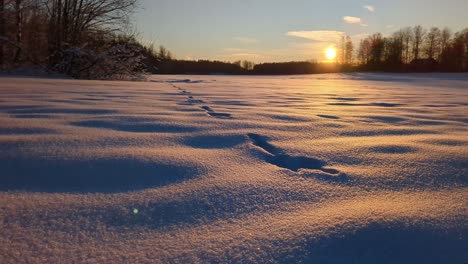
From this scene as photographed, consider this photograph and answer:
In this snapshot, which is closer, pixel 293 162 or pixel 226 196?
pixel 226 196

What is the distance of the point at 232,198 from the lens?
0.98m

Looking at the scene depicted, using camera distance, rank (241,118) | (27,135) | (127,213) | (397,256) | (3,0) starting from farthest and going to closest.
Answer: (3,0) < (241,118) < (27,135) < (127,213) < (397,256)

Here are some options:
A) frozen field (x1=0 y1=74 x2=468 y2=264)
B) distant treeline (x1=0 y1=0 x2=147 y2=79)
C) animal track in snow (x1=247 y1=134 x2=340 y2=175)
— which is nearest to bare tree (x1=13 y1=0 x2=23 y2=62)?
distant treeline (x1=0 y1=0 x2=147 y2=79)

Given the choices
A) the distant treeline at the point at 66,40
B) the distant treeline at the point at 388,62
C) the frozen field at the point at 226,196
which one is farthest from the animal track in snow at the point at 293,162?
the distant treeline at the point at 388,62

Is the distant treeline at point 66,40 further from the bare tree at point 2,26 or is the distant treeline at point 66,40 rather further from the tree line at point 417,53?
the tree line at point 417,53

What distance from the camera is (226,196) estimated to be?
99 centimetres

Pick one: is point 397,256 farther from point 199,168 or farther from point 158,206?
point 199,168

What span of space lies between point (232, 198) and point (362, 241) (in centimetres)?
36

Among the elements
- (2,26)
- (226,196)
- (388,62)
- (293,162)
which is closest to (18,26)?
(2,26)

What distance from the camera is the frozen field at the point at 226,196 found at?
720 millimetres

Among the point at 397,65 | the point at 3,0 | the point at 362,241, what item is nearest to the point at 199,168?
the point at 362,241

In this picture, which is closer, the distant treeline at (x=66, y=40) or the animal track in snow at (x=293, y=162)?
the animal track in snow at (x=293, y=162)

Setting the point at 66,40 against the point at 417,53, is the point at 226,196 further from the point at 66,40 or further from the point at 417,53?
the point at 417,53

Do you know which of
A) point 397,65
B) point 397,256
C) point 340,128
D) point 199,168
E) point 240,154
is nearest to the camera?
point 397,256
